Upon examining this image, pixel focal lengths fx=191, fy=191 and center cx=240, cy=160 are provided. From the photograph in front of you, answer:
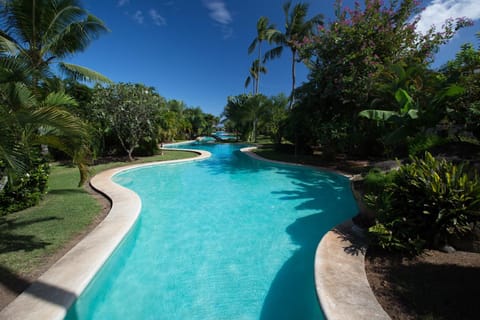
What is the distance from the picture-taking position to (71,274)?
9.48ft

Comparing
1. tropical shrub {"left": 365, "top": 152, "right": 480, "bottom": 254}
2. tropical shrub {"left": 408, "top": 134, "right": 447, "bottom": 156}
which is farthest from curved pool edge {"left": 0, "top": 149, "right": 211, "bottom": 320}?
tropical shrub {"left": 408, "top": 134, "right": 447, "bottom": 156}

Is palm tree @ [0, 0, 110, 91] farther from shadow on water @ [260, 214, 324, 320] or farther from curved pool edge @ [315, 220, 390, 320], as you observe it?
curved pool edge @ [315, 220, 390, 320]

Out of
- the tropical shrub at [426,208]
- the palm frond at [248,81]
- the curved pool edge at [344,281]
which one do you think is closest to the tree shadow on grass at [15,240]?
the curved pool edge at [344,281]

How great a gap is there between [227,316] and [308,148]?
622 inches

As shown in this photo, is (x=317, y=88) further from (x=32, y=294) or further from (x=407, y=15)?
(x=32, y=294)

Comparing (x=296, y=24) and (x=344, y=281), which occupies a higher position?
(x=296, y=24)

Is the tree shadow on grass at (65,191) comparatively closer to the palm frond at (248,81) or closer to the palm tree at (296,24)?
the palm tree at (296,24)

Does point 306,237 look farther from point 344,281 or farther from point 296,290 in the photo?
point 344,281

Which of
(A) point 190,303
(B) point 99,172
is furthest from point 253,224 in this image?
(B) point 99,172

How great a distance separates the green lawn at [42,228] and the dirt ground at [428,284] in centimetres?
511

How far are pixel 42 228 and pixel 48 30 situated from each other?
9.43 m

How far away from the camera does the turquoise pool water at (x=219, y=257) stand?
9.59ft

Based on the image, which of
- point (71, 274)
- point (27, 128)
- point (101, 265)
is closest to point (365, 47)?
point (27, 128)

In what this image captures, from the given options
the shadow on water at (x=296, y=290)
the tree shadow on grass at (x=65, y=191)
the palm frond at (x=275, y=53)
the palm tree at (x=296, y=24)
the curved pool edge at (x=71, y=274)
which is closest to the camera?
the curved pool edge at (x=71, y=274)
